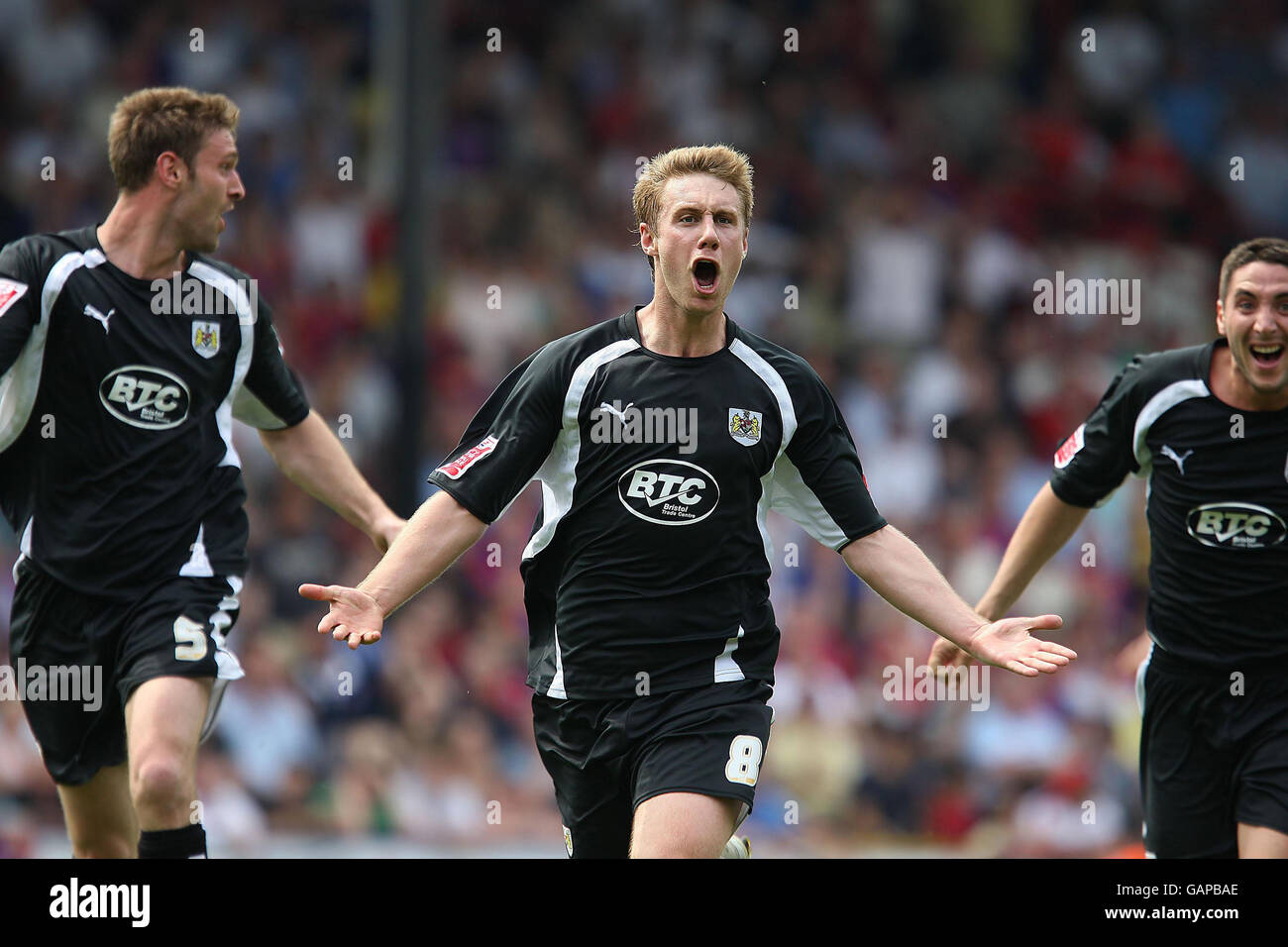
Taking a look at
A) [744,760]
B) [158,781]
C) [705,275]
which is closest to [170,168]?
[705,275]

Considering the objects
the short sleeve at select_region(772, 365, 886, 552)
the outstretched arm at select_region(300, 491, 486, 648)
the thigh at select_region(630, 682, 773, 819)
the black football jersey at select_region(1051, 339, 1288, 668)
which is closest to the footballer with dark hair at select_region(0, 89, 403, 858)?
the outstretched arm at select_region(300, 491, 486, 648)

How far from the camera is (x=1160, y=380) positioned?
21.1 feet

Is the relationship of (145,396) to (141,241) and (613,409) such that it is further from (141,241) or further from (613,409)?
(613,409)

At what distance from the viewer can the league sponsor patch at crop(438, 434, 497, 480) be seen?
5656mm

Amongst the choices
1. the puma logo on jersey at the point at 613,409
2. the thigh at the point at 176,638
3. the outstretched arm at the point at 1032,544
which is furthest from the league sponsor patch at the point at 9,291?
the outstretched arm at the point at 1032,544

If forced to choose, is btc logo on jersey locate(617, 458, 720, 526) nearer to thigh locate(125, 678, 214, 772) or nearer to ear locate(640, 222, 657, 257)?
ear locate(640, 222, 657, 257)

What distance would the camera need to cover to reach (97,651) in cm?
616

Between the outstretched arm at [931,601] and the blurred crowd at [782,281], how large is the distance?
5790 mm

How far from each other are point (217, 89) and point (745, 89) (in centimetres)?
474

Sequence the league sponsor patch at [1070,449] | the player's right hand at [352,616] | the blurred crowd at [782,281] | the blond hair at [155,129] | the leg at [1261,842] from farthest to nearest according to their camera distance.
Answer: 1. the blurred crowd at [782,281]
2. the league sponsor patch at [1070,449]
3. the blond hair at [155,129]
4. the leg at [1261,842]
5. the player's right hand at [352,616]

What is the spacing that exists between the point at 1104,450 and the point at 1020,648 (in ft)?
4.53

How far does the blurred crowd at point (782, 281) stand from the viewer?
11.6 meters

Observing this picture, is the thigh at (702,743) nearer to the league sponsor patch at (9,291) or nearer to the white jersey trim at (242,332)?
the white jersey trim at (242,332)
